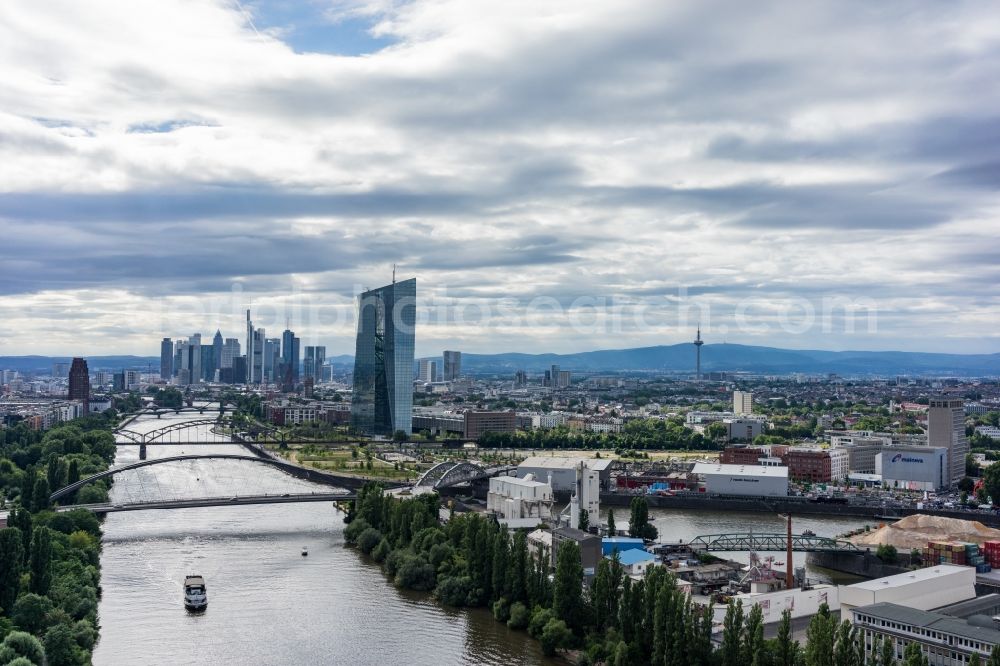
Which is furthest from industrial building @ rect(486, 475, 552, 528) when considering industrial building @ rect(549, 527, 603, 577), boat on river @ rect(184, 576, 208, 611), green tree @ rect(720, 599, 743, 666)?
green tree @ rect(720, 599, 743, 666)

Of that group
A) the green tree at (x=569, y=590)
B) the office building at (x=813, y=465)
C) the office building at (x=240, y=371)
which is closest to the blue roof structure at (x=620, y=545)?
the green tree at (x=569, y=590)

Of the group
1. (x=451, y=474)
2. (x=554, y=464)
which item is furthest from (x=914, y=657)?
(x=554, y=464)

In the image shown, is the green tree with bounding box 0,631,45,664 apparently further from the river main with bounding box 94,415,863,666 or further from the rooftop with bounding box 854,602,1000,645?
the rooftop with bounding box 854,602,1000,645

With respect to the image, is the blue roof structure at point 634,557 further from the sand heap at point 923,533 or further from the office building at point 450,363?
the office building at point 450,363

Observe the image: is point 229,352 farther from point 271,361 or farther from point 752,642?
point 752,642

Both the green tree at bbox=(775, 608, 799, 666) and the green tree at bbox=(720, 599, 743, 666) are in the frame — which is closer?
the green tree at bbox=(775, 608, 799, 666)

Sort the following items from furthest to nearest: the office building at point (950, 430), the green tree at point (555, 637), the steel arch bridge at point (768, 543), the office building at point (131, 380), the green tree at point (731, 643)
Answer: the office building at point (131, 380), the office building at point (950, 430), the steel arch bridge at point (768, 543), the green tree at point (555, 637), the green tree at point (731, 643)
